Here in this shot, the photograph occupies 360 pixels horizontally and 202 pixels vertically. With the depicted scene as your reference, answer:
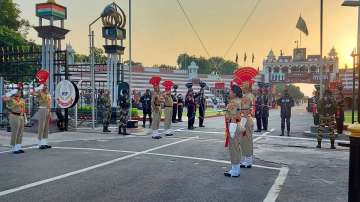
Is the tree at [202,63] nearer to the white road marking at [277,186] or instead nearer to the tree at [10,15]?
the tree at [10,15]

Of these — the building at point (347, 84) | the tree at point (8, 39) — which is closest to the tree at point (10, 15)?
the tree at point (8, 39)

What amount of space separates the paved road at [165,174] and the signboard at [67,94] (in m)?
2.58

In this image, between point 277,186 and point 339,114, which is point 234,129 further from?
point 339,114

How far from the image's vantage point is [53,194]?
6422mm

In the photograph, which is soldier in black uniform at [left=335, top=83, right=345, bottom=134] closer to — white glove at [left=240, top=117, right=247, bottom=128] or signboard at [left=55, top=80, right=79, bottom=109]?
white glove at [left=240, top=117, right=247, bottom=128]

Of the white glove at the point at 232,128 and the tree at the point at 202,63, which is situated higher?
the tree at the point at 202,63

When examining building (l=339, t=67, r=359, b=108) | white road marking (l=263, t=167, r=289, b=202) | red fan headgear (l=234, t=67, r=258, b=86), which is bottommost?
white road marking (l=263, t=167, r=289, b=202)

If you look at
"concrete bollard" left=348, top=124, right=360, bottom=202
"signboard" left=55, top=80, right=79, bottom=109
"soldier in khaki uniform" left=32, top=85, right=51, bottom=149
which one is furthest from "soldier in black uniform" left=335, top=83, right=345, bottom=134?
"concrete bollard" left=348, top=124, right=360, bottom=202

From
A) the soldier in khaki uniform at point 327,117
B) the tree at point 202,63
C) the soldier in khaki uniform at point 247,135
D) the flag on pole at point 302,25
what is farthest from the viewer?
the tree at point 202,63

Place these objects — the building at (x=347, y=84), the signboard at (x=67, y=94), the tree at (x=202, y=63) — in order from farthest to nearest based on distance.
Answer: the tree at (x=202, y=63)
the building at (x=347, y=84)
the signboard at (x=67, y=94)

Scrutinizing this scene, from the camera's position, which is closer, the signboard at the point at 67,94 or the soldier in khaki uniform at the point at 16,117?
the soldier in khaki uniform at the point at 16,117

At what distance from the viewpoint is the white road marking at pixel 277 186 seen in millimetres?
6385

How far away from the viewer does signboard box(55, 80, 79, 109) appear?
15.2m

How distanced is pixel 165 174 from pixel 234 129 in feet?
5.46
